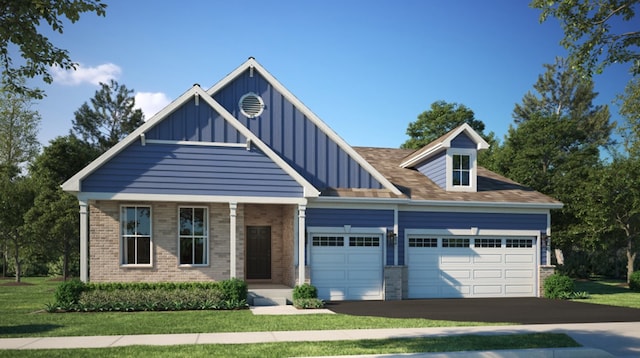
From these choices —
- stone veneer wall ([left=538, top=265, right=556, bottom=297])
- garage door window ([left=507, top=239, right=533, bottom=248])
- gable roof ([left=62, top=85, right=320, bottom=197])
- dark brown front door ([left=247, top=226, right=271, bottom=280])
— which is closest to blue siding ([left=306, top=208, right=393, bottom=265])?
gable roof ([left=62, top=85, right=320, bottom=197])

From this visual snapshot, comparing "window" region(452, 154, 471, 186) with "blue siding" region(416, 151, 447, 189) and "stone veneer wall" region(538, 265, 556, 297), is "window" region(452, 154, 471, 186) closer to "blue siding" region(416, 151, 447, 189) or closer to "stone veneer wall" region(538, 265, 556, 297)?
"blue siding" region(416, 151, 447, 189)

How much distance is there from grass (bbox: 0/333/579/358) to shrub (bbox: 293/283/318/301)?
651 centimetres

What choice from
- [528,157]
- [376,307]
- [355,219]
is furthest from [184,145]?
[528,157]

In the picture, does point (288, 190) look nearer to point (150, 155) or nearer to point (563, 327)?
point (150, 155)

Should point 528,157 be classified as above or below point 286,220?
above

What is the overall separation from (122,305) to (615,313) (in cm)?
1467

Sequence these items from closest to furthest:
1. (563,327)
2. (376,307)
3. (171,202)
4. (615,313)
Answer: (563,327) < (615,313) < (376,307) < (171,202)

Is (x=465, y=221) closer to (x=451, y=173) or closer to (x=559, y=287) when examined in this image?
(x=451, y=173)

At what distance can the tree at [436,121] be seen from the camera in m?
43.1

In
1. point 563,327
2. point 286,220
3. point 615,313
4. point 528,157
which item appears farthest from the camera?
point 528,157

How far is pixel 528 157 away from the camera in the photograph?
104ft

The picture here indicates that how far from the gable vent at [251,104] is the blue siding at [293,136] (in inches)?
5.9

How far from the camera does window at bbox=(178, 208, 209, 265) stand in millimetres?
18625

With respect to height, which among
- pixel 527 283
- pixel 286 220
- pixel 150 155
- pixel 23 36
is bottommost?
pixel 527 283
